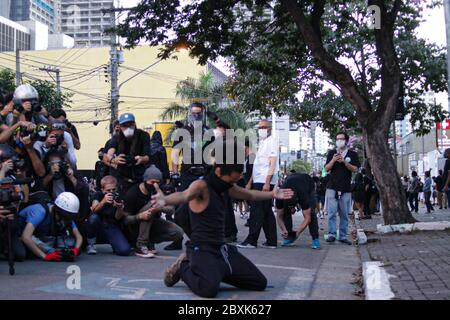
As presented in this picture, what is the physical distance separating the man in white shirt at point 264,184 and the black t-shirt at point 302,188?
1.01 feet

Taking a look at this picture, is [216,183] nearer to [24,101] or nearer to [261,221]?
[24,101]

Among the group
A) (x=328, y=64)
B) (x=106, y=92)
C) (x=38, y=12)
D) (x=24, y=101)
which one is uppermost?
(x=38, y=12)

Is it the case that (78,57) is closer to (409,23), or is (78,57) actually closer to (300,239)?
(409,23)

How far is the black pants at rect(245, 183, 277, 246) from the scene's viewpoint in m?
9.35

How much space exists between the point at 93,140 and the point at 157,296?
5829cm

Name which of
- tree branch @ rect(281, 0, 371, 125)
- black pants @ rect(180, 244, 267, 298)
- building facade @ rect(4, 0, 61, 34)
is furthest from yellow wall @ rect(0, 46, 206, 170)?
building facade @ rect(4, 0, 61, 34)

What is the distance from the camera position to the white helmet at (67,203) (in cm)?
755

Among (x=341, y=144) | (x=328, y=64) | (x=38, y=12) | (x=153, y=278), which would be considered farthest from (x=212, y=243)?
(x=38, y=12)

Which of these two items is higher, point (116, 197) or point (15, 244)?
point (116, 197)

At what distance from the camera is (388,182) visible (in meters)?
11.6

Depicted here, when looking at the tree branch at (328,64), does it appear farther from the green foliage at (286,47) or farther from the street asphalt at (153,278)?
the street asphalt at (153,278)

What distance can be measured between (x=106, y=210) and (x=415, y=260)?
4123 mm

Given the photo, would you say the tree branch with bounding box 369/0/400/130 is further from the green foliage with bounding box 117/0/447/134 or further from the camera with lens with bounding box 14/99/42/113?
the camera with lens with bounding box 14/99/42/113
